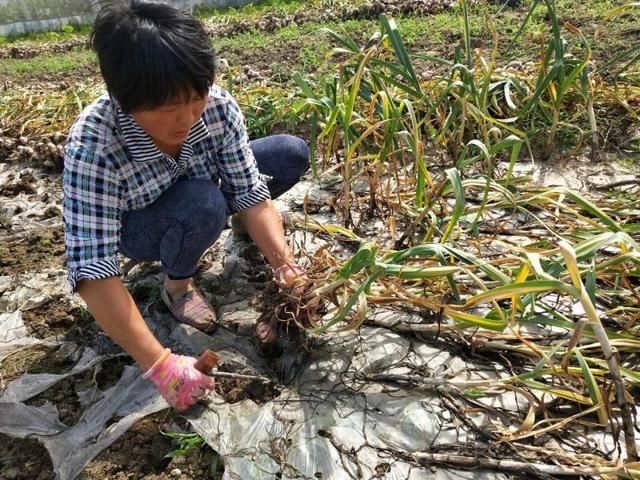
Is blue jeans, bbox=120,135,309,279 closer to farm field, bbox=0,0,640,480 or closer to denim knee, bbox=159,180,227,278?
denim knee, bbox=159,180,227,278

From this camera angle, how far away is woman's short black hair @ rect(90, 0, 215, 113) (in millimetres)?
896

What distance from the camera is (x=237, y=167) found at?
1.40 m

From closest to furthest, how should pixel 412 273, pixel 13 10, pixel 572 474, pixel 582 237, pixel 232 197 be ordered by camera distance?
pixel 572 474 → pixel 412 273 → pixel 582 237 → pixel 232 197 → pixel 13 10

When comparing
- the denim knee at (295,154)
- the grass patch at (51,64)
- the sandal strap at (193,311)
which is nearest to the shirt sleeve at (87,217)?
the sandal strap at (193,311)

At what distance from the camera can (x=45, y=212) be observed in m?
2.04

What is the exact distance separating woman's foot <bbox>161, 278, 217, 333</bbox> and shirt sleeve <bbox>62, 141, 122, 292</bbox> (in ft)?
0.94

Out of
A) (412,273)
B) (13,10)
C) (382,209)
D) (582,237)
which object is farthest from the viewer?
(13,10)

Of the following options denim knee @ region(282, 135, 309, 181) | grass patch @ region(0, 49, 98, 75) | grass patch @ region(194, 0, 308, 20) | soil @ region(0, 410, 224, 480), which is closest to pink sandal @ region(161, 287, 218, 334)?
soil @ region(0, 410, 224, 480)

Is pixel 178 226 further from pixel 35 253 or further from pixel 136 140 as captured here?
pixel 35 253

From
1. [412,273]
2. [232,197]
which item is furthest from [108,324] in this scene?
[412,273]

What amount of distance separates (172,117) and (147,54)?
13 cm

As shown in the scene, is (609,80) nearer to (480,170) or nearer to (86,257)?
(480,170)

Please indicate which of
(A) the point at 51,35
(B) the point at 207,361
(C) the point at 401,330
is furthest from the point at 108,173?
(A) the point at 51,35

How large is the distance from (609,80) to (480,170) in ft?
2.70
